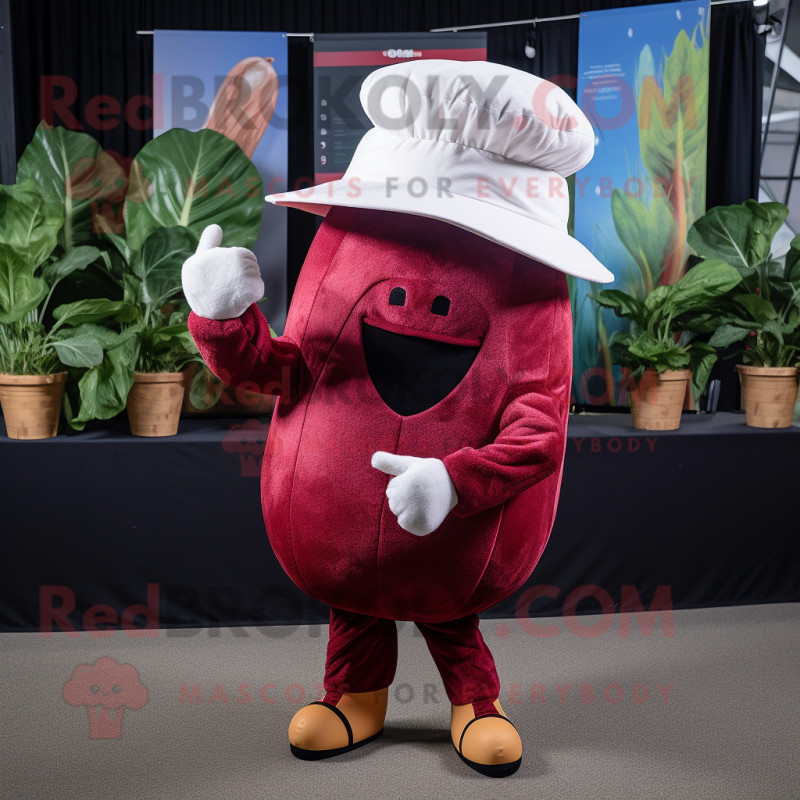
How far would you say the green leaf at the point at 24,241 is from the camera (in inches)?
79.8

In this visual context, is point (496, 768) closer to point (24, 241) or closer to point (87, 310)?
point (87, 310)

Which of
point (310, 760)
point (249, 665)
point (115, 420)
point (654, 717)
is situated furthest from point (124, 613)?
point (654, 717)

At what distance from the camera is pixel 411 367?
118cm

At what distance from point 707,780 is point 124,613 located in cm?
148

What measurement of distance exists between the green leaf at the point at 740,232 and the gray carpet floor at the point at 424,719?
1074mm

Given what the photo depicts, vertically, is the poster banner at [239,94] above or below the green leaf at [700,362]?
above

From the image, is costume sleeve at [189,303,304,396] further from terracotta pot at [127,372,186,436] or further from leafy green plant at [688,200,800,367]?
leafy green plant at [688,200,800,367]

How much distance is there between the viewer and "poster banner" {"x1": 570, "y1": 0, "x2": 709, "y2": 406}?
98.7 inches

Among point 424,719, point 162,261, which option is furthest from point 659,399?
point 162,261

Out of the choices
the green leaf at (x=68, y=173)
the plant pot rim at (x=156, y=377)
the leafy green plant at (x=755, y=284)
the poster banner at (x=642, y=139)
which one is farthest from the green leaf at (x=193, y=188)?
the leafy green plant at (x=755, y=284)

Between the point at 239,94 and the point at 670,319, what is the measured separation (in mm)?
1505

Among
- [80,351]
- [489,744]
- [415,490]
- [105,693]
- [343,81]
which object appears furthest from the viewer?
[343,81]

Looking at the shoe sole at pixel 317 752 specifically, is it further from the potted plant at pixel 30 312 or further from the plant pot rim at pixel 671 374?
the plant pot rim at pixel 671 374

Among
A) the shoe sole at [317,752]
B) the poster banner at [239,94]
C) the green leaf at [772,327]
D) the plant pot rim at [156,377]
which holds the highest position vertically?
the poster banner at [239,94]
